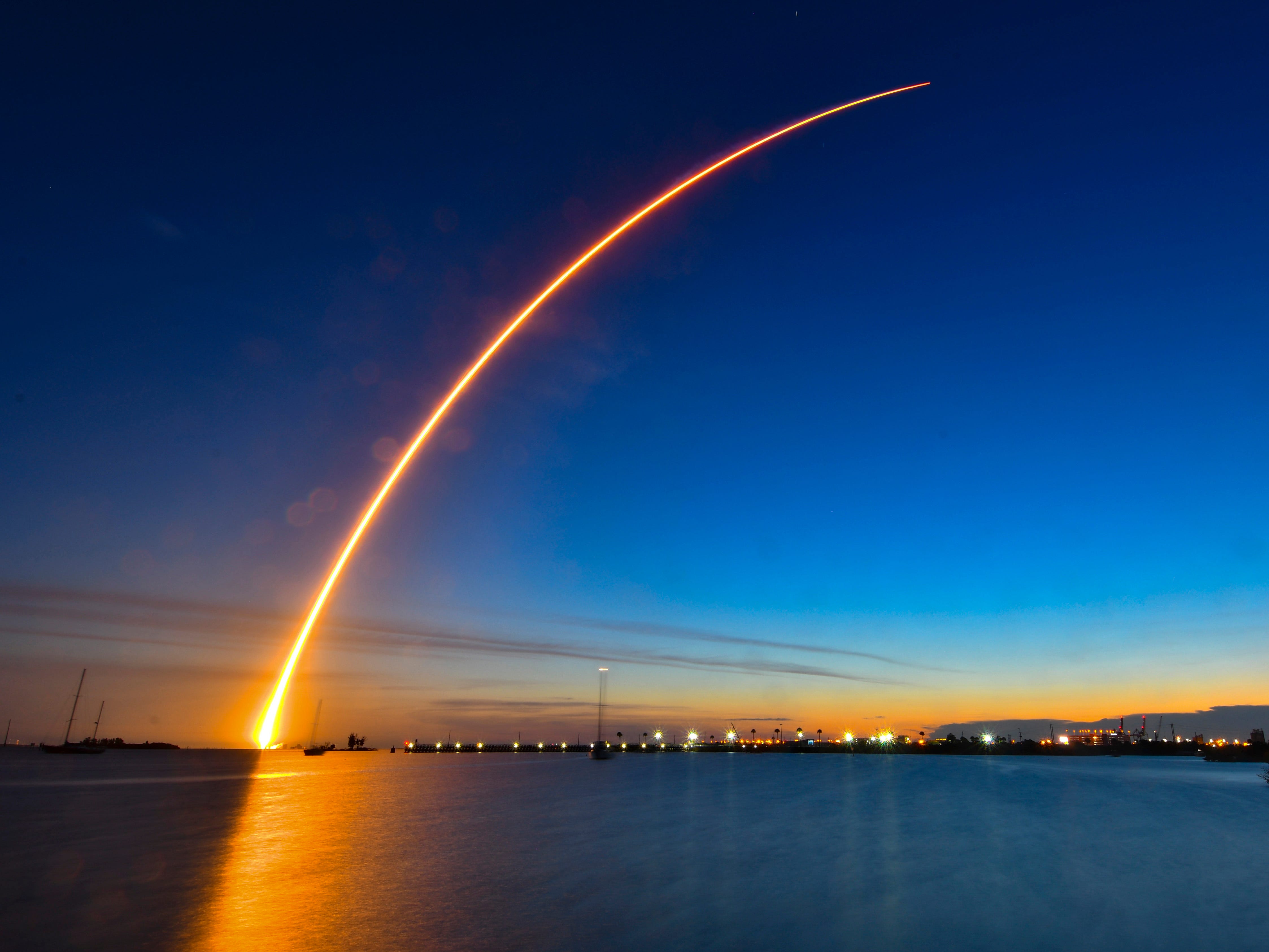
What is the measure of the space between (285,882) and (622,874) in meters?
12.6

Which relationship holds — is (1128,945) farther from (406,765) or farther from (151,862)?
(406,765)

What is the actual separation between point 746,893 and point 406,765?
7323 inches

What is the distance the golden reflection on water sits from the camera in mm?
19062

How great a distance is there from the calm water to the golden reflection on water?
0.15 meters

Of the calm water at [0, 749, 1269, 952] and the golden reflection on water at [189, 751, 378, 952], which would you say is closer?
the golden reflection on water at [189, 751, 378, 952]

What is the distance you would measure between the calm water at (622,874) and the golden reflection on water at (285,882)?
15 centimetres

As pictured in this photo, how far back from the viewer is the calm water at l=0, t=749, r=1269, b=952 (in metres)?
20.2

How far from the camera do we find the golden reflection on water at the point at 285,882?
750 inches

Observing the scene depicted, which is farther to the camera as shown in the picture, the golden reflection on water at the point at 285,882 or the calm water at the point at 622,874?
the calm water at the point at 622,874

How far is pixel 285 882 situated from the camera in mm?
26531

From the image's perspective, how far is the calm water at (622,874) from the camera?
20.2 metres

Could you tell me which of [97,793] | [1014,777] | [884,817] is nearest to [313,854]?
[884,817]

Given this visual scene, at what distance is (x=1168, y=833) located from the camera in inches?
1903

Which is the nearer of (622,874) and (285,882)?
(285,882)
